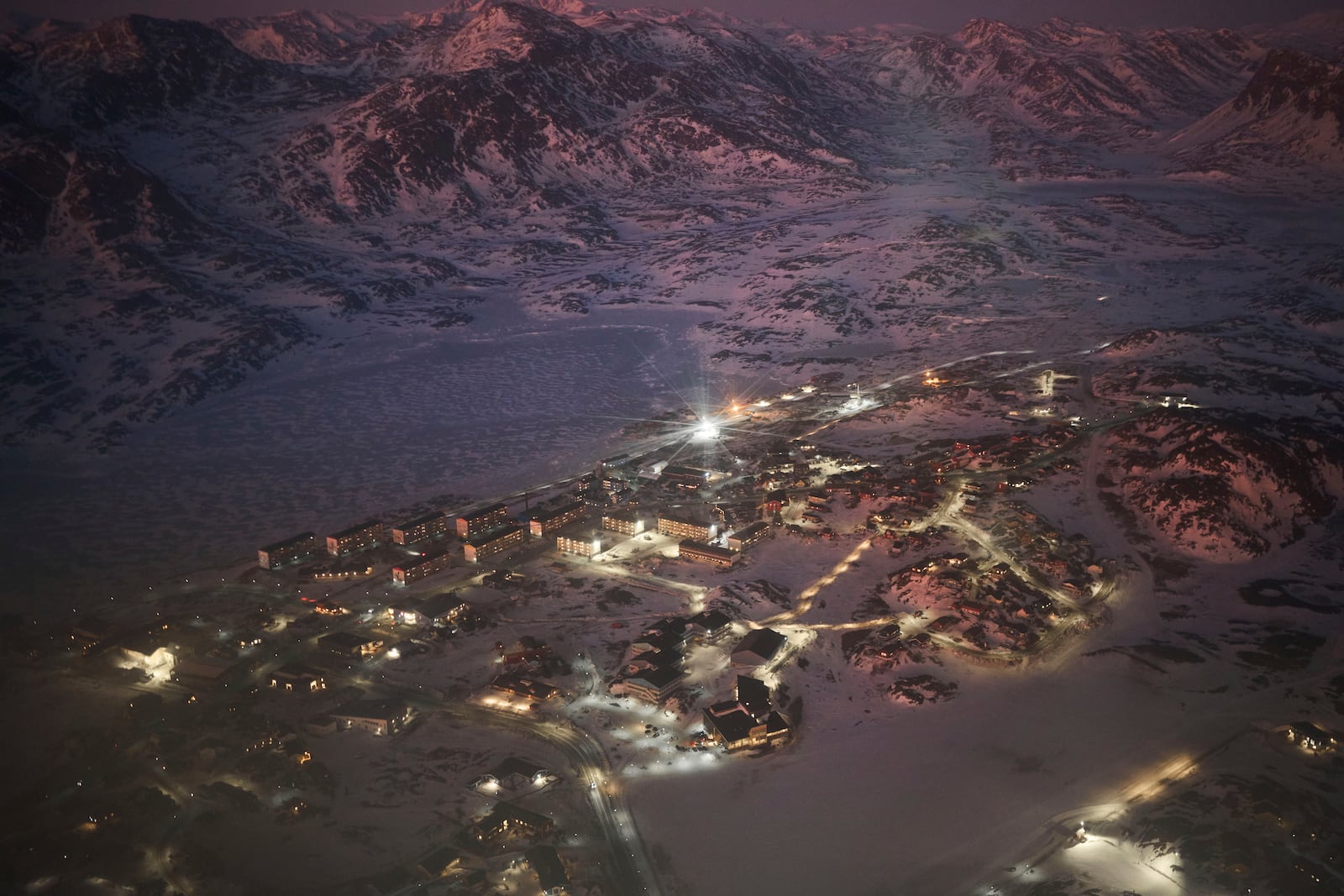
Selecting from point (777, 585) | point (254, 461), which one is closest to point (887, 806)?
point (777, 585)

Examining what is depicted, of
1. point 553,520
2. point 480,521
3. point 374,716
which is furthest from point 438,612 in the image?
point 553,520

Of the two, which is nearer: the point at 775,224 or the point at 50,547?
the point at 50,547

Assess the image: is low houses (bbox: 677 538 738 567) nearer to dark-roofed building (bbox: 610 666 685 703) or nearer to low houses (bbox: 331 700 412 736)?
dark-roofed building (bbox: 610 666 685 703)

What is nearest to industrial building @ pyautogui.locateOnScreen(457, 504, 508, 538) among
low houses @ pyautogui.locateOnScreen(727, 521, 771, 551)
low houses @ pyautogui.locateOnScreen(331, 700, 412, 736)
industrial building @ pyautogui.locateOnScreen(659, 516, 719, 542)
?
industrial building @ pyautogui.locateOnScreen(659, 516, 719, 542)

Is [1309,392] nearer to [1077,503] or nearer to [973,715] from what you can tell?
[1077,503]

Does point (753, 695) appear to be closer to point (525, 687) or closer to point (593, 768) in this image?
point (593, 768)
